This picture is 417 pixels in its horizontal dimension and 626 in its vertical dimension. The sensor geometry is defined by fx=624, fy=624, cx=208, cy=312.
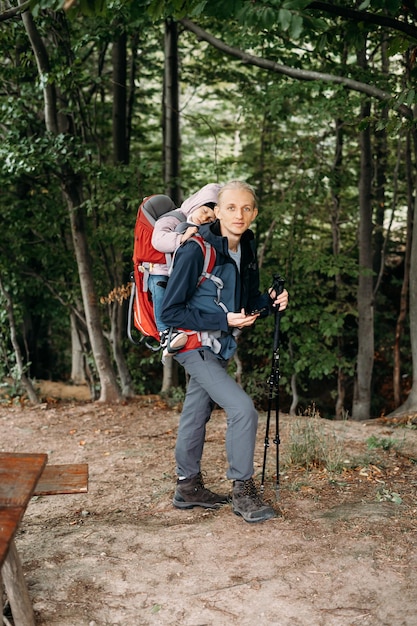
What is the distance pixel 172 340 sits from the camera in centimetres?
401

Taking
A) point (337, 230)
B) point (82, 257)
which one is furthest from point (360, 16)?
point (337, 230)

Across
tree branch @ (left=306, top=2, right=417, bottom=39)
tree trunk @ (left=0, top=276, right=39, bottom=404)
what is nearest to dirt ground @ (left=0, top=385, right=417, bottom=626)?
tree branch @ (left=306, top=2, right=417, bottom=39)

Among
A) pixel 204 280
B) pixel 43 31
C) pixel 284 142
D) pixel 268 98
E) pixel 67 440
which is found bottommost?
pixel 67 440

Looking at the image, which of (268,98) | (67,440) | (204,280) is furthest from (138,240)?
(268,98)

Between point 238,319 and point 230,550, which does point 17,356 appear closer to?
point 238,319

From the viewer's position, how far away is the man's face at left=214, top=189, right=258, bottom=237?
157 inches

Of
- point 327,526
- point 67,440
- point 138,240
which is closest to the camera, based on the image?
point 327,526

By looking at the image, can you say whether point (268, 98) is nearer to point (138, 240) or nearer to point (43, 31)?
point (43, 31)

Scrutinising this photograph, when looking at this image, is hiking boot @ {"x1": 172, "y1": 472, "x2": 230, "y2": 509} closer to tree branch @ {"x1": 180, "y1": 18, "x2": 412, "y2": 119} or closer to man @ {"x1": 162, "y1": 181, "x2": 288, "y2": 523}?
man @ {"x1": 162, "y1": 181, "x2": 288, "y2": 523}

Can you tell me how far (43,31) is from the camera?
8.06m

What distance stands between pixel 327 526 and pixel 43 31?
708cm

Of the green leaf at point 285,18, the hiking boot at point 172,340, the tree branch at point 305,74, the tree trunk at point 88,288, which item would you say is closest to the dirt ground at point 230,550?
the hiking boot at point 172,340

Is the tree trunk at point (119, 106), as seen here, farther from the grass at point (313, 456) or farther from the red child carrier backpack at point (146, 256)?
the grass at point (313, 456)

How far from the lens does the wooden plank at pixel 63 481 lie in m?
3.38
